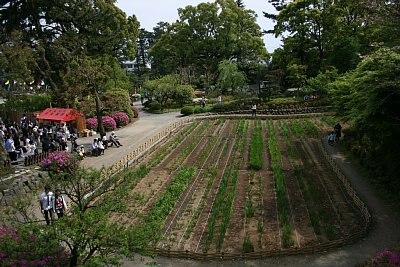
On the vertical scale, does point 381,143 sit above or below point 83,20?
below

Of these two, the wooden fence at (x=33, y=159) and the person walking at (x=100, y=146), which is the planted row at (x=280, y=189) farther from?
the wooden fence at (x=33, y=159)

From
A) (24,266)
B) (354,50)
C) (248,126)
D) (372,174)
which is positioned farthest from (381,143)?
(354,50)

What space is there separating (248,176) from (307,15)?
1318 inches

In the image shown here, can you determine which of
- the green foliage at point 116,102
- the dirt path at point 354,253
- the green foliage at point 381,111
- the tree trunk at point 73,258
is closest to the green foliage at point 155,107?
the green foliage at point 116,102

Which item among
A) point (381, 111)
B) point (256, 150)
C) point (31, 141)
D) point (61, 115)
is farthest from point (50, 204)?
point (61, 115)

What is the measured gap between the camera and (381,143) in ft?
65.8

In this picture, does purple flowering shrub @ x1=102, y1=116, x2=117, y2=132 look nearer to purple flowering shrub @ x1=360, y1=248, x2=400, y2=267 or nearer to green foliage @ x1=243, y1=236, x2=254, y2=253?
green foliage @ x1=243, y1=236, x2=254, y2=253

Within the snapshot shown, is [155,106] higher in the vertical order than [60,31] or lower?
lower

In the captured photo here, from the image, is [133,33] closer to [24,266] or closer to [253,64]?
[253,64]

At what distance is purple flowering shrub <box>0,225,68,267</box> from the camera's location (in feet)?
28.2

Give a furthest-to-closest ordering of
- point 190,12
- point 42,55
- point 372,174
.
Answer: point 190,12
point 42,55
point 372,174

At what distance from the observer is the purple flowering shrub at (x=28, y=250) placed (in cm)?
861

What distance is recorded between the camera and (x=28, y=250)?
8922 mm

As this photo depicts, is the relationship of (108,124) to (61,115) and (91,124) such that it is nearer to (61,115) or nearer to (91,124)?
Answer: (91,124)
